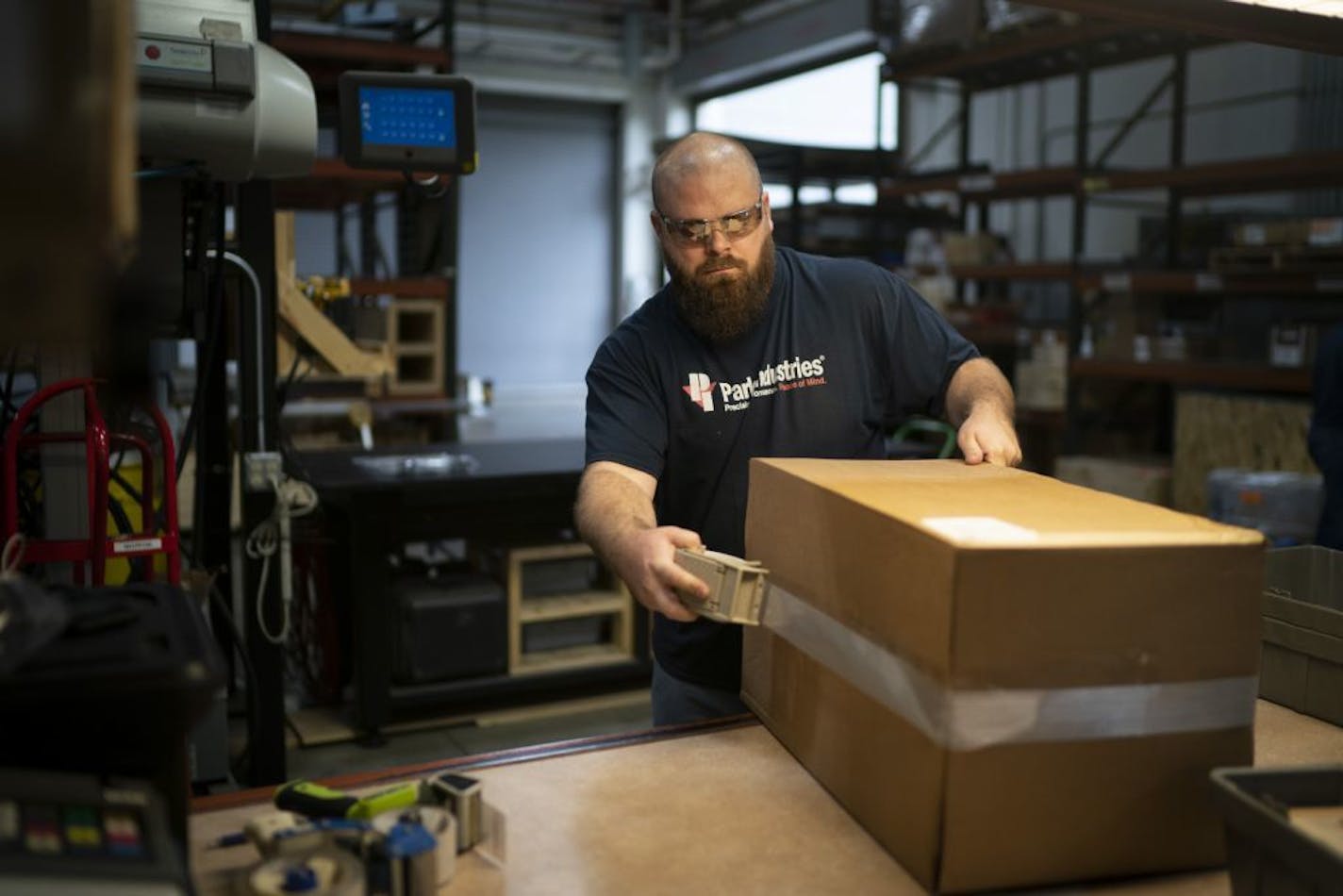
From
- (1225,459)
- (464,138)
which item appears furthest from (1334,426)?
(464,138)

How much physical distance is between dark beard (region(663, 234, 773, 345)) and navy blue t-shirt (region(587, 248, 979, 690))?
1.0 inches

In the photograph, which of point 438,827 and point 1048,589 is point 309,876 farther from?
point 1048,589

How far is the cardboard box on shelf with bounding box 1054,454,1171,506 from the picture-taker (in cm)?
516

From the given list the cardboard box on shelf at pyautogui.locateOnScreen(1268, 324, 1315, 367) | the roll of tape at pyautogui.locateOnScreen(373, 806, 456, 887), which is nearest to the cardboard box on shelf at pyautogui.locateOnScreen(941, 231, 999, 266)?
the cardboard box on shelf at pyautogui.locateOnScreen(1268, 324, 1315, 367)

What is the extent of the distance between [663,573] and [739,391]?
0.64 m

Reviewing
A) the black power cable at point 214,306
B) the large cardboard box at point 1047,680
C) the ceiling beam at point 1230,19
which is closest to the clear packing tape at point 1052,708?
the large cardboard box at point 1047,680

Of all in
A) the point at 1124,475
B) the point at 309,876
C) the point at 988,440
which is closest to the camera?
the point at 309,876

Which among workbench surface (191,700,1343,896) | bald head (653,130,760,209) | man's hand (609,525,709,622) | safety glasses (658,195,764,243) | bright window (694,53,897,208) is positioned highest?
bright window (694,53,897,208)

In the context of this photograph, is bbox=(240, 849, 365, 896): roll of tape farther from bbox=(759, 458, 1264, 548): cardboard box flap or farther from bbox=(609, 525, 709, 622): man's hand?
bbox=(759, 458, 1264, 548): cardboard box flap

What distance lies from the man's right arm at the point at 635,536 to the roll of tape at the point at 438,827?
14.5 inches

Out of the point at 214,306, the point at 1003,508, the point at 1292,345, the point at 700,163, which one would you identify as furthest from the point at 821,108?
the point at 1003,508

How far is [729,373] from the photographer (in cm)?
200

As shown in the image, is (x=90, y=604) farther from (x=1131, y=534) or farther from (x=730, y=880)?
(x=1131, y=534)

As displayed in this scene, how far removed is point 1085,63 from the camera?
552 cm
